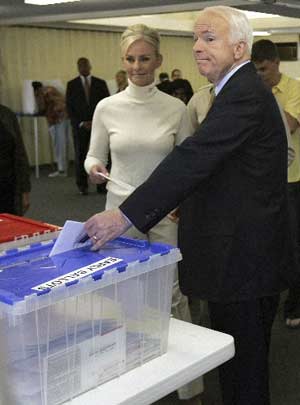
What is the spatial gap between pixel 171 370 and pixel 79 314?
0.76ft

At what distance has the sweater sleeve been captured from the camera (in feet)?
7.39

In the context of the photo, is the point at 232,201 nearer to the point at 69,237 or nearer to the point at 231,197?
the point at 231,197

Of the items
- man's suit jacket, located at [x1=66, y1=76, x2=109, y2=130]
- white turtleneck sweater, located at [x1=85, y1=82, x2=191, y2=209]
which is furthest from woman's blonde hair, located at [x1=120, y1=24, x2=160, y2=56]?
man's suit jacket, located at [x1=66, y1=76, x2=109, y2=130]

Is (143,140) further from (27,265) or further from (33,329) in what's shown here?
(33,329)

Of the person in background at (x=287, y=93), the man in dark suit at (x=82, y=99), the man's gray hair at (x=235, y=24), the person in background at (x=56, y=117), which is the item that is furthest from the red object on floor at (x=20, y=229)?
the person in background at (x=56, y=117)

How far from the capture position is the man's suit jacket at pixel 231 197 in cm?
144

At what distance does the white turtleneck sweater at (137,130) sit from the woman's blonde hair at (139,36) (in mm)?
135

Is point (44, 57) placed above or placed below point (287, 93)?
above

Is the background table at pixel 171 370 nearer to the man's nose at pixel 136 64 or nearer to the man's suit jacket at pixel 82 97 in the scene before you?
the man's nose at pixel 136 64

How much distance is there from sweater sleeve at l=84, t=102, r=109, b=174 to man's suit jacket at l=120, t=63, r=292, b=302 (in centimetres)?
72

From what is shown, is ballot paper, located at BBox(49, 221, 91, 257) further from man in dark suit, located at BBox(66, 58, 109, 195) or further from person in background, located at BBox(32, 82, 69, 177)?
person in background, located at BBox(32, 82, 69, 177)

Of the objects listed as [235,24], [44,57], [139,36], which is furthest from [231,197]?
[44,57]

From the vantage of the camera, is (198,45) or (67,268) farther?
(198,45)

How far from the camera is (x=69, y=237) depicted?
1.23 metres
